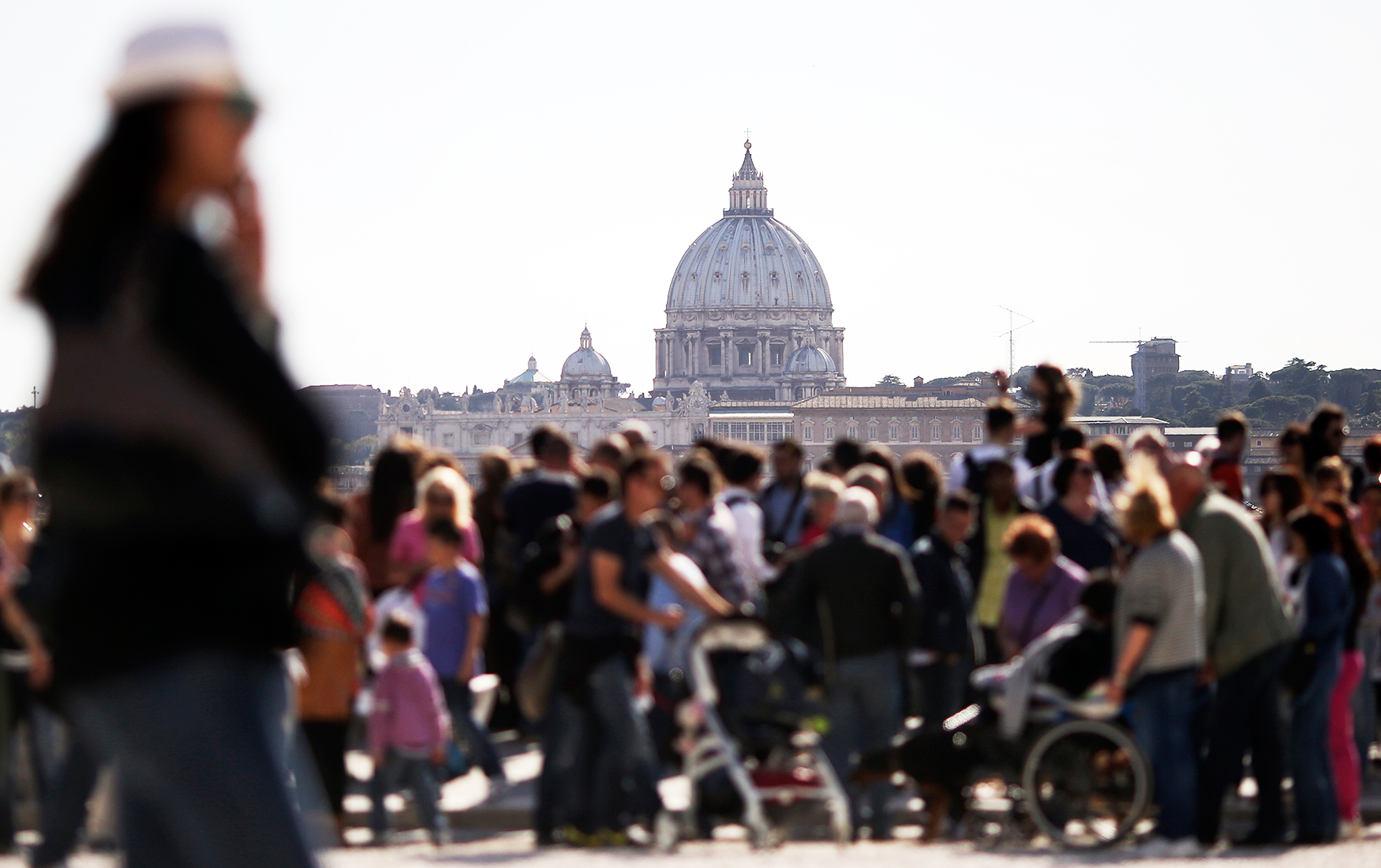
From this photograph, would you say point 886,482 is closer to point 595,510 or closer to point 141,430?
point 595,510

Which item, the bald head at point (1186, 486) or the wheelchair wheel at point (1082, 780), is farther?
the bald head at point (1186, 486)

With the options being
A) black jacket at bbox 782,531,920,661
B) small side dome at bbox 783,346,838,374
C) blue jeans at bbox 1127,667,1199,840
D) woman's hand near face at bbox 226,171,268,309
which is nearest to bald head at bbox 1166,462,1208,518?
blue jeans at bbox 1127,667,1199,840

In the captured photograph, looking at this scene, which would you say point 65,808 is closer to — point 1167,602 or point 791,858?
point 791,858

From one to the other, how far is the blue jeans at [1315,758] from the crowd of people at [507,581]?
0.02 metres

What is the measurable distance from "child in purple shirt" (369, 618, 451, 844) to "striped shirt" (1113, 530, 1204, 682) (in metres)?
2.40

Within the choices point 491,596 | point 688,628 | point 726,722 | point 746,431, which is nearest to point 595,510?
point 688,628

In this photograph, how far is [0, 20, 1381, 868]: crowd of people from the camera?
2.57 metres

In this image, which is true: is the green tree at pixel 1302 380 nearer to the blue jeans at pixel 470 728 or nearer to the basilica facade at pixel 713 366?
the basilica facade at pixel 713 366

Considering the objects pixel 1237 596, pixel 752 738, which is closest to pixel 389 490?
pixel 752 738

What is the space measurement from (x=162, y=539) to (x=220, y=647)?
0.51 ft

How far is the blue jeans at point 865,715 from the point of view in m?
7.52

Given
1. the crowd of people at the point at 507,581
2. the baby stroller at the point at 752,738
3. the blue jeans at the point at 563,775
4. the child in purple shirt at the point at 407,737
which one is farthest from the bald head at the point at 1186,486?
the child in purple shirt at the point at 407,737

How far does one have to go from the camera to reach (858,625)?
Result: 24.5ft

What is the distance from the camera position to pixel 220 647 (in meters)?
2.61
